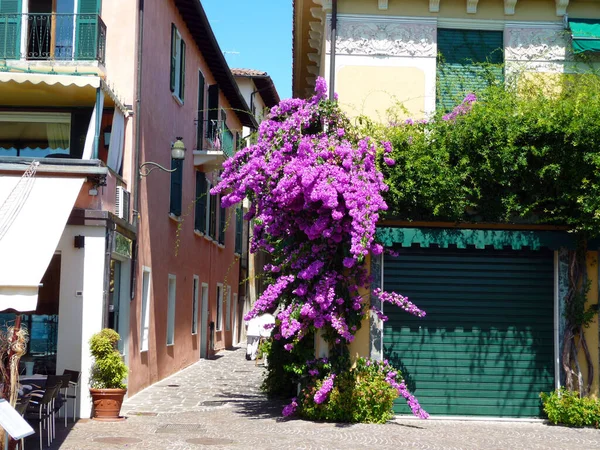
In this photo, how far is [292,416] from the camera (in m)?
13.8

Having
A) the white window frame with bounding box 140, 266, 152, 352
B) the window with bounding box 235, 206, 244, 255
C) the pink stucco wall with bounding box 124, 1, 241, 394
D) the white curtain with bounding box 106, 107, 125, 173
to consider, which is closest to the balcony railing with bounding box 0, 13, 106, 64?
the white curtain with bounding box 106, 107, 125, 173

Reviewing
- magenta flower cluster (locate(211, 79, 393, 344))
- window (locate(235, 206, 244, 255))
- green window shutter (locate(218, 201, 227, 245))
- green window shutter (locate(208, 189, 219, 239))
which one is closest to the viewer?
magenta flower cluster (locate(211, 79, 393, 344))

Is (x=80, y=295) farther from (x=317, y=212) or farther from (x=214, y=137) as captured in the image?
(x=214, y=137)

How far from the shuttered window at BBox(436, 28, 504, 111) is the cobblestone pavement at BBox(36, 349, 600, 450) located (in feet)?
17.3

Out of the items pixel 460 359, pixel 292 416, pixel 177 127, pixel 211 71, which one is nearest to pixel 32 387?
pixel 292 416

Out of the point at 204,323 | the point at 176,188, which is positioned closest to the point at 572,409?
the point at 176,188

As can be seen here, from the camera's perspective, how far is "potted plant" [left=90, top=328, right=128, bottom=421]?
1366cm

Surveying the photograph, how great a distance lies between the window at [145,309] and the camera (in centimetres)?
1834

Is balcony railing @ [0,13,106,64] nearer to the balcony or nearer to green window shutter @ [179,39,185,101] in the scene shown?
green window shutter @ [179,39,185,101]

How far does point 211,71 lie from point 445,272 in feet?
48.5

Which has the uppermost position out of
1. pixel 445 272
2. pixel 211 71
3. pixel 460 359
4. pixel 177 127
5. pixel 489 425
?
pixel 211 71

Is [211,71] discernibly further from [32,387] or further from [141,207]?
[32,387]

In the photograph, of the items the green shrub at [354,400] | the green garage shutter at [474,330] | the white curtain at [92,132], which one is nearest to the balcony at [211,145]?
the white curtain at [92,132]

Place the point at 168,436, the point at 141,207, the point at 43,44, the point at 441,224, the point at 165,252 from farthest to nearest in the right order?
1. the point at 165,252
2. the point at 141,207
3. the point at 43,44
4. the point at 441,224
5. the point at 168,436
